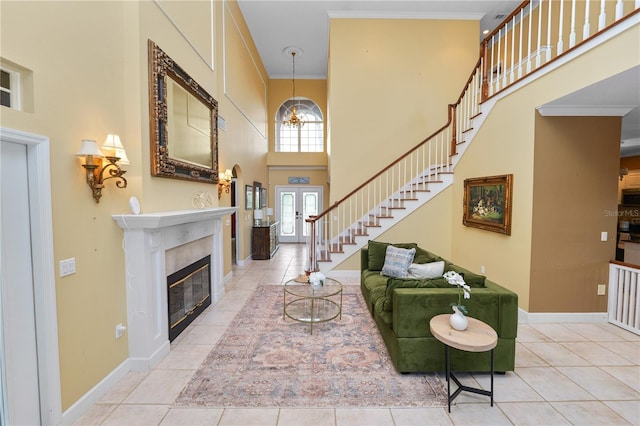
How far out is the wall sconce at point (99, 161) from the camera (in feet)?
6.81

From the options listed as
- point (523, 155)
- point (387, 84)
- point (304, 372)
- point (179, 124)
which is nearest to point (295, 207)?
point (387, 84)

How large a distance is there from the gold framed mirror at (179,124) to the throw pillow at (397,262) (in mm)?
2931

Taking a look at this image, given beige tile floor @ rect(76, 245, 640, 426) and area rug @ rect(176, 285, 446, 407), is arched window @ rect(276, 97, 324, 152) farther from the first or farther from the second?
beige tile floor @ rect(76, 245, 640, 426)

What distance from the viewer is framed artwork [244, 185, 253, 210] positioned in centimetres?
683

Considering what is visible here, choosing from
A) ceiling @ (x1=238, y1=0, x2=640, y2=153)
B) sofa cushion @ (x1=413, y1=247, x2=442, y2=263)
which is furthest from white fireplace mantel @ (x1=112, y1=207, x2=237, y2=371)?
ceiling @ (x1=238, y1=0, x2=640, y2=153)

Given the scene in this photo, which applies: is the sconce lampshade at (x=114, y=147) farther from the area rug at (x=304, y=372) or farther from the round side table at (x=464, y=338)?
the round side table at (x=464, y=338)

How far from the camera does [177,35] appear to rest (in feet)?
10.9

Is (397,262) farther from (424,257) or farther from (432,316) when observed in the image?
(432,316)

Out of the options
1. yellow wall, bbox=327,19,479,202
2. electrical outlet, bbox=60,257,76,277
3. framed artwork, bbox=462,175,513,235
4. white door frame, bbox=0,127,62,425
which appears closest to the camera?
white door frame, bbox=0,127,62,425

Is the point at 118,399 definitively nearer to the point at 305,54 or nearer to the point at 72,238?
the point at 72,238

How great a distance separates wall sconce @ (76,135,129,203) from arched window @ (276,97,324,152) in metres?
7.80

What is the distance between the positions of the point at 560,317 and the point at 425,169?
3.60 metres

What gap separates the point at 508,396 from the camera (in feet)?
7.59

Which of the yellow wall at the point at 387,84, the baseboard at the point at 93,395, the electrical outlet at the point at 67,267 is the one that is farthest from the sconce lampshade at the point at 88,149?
the yellow wall at the point at 387,84
